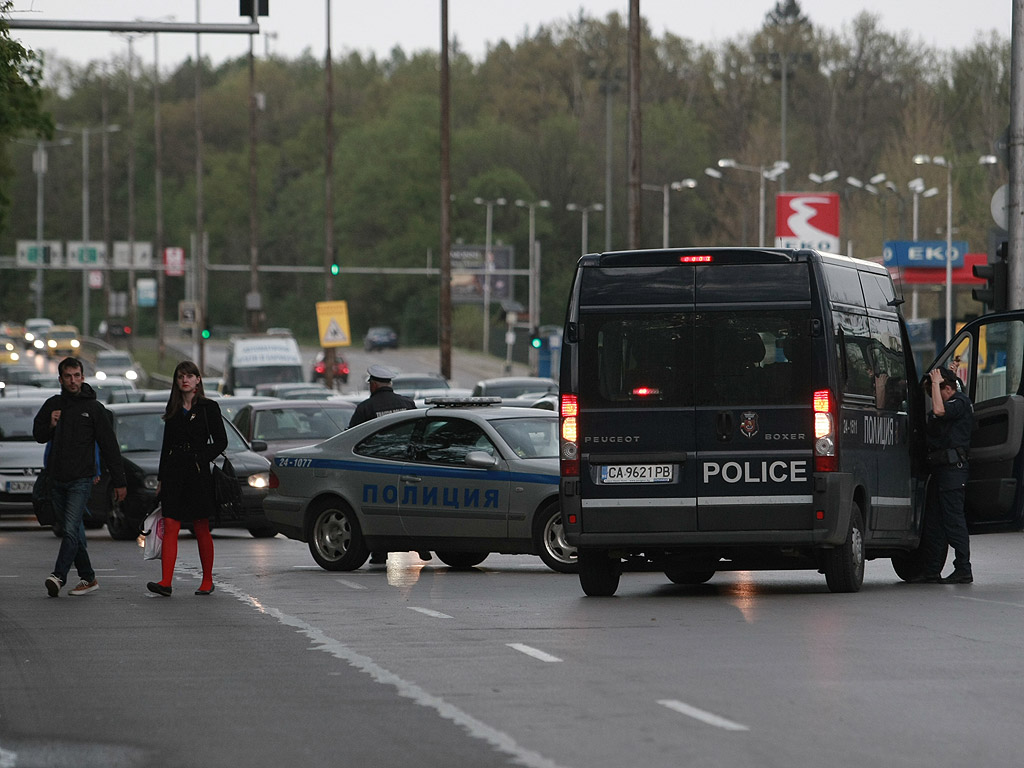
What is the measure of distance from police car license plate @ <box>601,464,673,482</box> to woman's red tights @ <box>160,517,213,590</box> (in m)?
3.23

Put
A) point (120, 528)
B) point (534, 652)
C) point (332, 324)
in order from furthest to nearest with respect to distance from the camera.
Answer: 1. point (332, 324)
2. point (120, 528)
3. point (534, 652)

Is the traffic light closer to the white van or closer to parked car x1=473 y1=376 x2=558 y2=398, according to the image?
parked car x1=473 y1=376 x2=558 y2=398

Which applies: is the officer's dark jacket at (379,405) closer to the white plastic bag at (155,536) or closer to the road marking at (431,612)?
the white plastic bag at (155,536)

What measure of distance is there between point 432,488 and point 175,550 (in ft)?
10.0

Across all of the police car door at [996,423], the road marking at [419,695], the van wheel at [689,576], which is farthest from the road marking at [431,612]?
the police car door at [996,423]

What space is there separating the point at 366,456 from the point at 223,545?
5087mm

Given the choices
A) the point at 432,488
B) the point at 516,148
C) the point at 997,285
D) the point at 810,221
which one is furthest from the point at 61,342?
the point at 432,488

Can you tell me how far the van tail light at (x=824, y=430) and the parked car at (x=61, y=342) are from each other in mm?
90607

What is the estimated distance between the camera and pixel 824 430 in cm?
1486

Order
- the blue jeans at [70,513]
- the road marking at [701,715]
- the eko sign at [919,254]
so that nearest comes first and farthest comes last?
the road marking at [701,715] < the blue jeans at [70,513] < the eko sign at [919,254]

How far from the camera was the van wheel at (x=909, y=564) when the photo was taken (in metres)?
17.5

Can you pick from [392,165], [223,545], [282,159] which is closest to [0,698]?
[223,545]

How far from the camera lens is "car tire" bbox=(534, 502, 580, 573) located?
17938 millimetres

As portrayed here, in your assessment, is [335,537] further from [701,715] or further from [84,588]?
[701,715]
